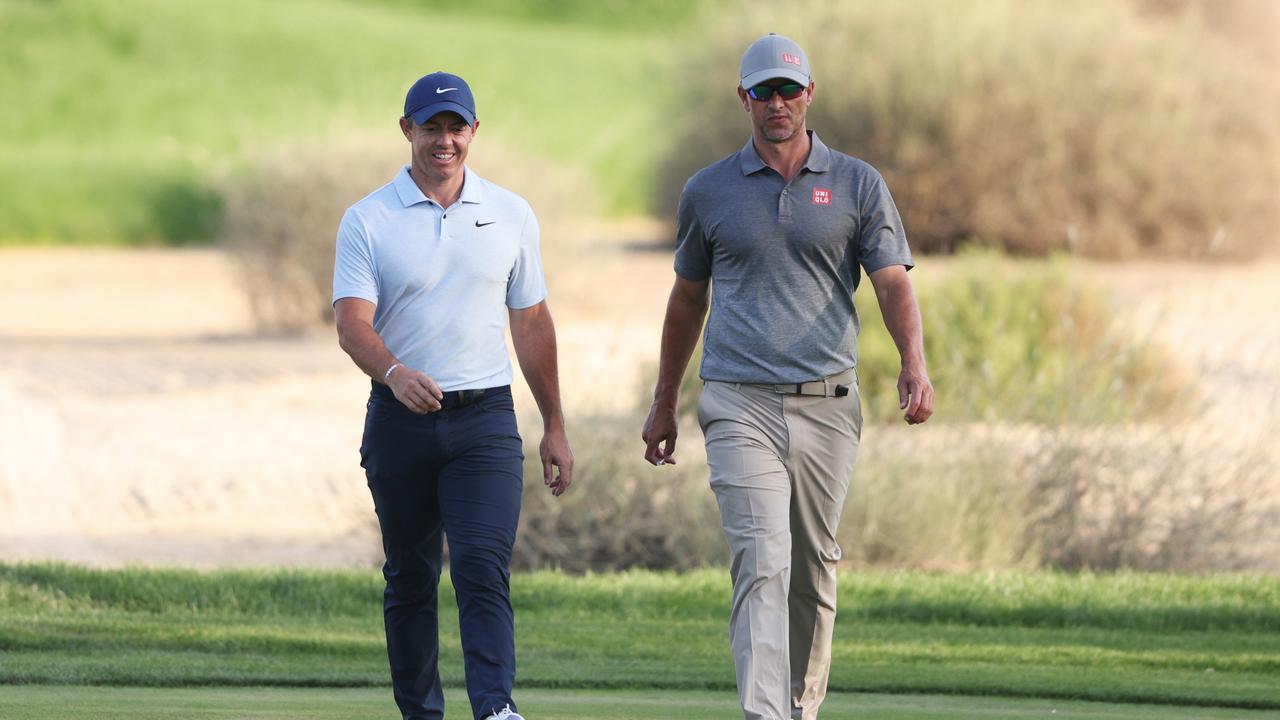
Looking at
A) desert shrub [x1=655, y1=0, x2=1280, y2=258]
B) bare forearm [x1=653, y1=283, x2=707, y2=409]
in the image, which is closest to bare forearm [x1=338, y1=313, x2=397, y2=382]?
bare forearm [x1=653, y1=283, x2=707, y2=409]

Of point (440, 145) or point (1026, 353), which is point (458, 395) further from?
point (1026, 353)

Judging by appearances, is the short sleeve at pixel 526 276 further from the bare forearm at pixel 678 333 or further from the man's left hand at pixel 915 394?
the man's left hand at pixel 915 394

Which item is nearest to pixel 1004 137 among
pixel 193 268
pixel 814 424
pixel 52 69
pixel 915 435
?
pixel 193 268

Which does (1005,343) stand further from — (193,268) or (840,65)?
(193,268)

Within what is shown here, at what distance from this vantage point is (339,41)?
59844 millimetres

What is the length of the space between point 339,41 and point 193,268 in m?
29.1

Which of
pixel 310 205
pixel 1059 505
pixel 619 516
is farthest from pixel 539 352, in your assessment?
pixel 310 205

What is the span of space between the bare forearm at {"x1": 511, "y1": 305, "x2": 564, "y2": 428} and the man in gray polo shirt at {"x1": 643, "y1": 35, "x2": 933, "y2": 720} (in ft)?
1.38

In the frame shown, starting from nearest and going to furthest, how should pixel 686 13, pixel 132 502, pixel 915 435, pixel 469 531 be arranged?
1. pixel 469 531
2. pixel 915 435
3. pixel 132 502
4. pixel 686 13

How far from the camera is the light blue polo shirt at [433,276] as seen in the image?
18.5 ft

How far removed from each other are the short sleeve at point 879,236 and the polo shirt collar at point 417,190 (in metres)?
1.03

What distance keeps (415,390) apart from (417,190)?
59 cm

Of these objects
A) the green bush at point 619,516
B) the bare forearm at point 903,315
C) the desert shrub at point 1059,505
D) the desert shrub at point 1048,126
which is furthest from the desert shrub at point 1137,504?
the desert shrub at point 1048,126

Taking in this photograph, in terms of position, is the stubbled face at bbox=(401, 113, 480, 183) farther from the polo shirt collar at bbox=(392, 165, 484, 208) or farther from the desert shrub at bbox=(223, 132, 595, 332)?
the desert shrub at bbox=(223, 132, 595, 332)
